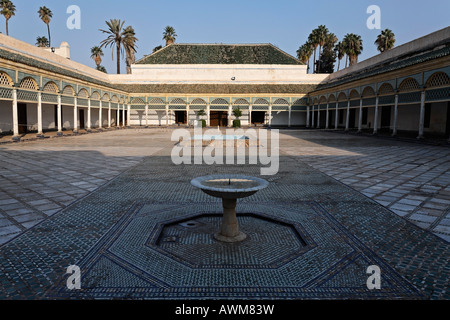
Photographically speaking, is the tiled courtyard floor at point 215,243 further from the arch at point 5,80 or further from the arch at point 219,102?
the arch at point 219,102

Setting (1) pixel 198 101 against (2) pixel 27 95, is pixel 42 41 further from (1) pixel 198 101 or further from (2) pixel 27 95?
(2) pixel 27 95

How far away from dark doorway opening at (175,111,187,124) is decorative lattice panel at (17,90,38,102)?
833 inches

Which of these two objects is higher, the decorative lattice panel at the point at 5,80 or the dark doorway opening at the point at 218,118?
the decorative lattice panel at the point at 5,80

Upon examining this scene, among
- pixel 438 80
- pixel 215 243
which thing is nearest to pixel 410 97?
pixel 438 80

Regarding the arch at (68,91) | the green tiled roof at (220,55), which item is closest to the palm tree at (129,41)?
the green tiled roof at (220,55)

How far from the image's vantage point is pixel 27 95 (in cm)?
1644

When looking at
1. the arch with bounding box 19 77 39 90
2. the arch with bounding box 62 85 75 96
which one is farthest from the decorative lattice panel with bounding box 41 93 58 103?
the arch with bounding box 62 85 75 96

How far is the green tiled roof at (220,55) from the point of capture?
39.4 metres

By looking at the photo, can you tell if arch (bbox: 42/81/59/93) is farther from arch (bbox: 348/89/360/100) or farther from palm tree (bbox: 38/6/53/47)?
palm tree (bbox: 38/6/53/47)

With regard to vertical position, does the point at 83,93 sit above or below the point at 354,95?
below

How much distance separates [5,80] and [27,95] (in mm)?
1680

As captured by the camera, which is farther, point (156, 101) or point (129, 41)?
point (129, 41)

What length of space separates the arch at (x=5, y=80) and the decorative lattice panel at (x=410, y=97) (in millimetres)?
19847

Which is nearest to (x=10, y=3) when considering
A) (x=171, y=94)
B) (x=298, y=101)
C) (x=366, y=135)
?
(x=171, y=94)
